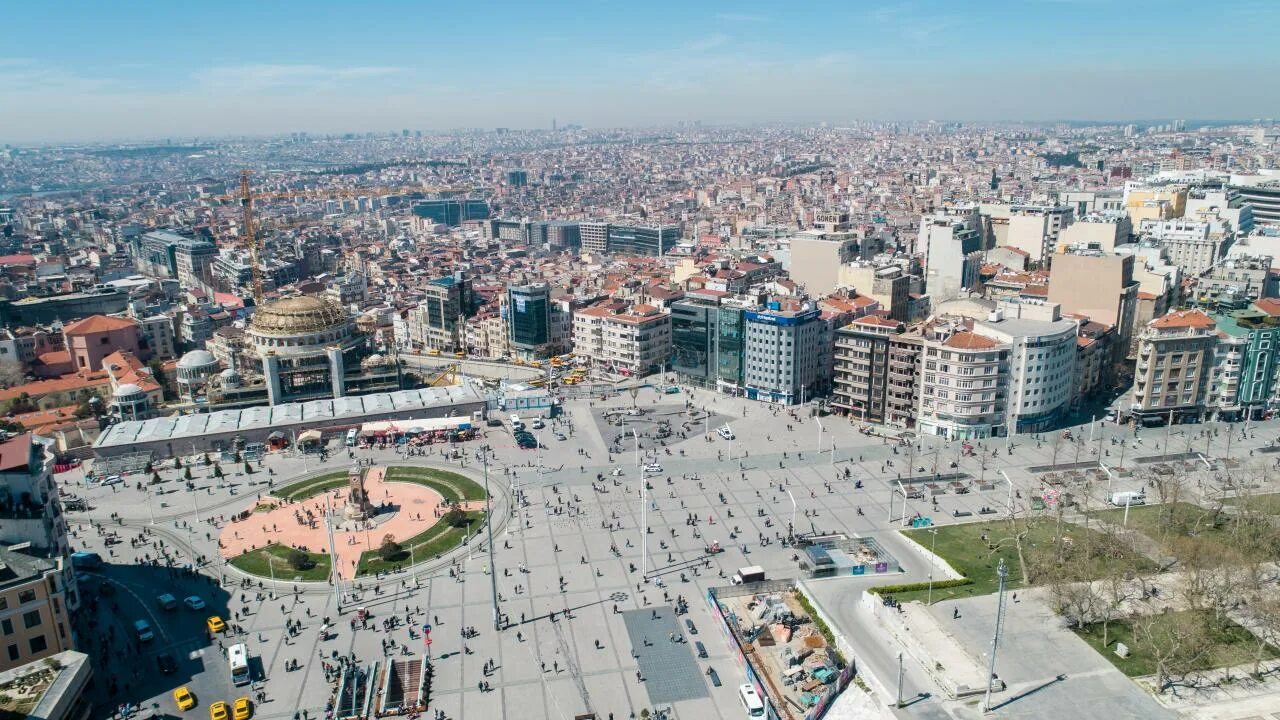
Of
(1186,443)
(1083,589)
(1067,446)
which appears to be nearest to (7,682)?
(1083,589)

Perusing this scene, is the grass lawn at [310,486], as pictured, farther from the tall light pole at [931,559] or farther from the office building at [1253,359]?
the office building at [1253,359]

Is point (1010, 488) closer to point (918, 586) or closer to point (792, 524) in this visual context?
point (792, 524)

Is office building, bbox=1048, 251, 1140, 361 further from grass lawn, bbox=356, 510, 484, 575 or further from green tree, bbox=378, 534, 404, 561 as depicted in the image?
green tree, bbox=378, 534, 404, 561

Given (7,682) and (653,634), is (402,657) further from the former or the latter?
(7,682)

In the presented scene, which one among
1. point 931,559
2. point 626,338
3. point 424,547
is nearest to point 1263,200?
point 626,338

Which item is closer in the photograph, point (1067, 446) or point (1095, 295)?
point (1067, 446)

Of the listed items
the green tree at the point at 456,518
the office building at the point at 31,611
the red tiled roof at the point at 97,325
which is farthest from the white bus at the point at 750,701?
the red tiled roof at the point at 97,325
